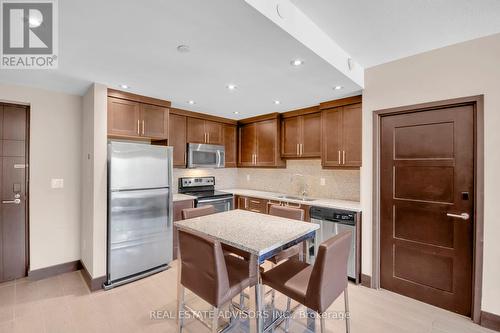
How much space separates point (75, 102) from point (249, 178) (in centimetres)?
325

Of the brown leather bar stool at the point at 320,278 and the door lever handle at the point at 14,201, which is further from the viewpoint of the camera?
the door lever handle at the point at 14,201

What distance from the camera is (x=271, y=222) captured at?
2.12m

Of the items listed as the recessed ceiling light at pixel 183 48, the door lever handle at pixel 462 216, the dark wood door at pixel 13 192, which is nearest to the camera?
the recessed ceiling light at pixel 183 48

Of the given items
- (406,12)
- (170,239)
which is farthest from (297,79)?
(170,239)

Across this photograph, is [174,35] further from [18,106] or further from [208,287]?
[18,106]

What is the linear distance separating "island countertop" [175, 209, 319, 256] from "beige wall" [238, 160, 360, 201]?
170 cm

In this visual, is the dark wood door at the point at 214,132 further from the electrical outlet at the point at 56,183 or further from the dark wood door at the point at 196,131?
the electrical outlet at the point at 56,183

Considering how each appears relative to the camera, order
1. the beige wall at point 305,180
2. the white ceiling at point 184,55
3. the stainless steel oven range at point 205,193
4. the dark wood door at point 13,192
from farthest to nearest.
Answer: the stainless steel oven range at point 205,193 → the beige wall at point 305,180 → the dark wood door at point 13,192 → the white ceiling at point 184,55

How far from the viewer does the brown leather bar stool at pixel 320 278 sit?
1447mm

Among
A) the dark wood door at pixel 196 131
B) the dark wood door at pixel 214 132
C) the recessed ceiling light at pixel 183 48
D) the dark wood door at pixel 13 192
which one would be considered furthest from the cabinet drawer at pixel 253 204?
the dark wood door at pixel 13 192

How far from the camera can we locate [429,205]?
93.5 inches

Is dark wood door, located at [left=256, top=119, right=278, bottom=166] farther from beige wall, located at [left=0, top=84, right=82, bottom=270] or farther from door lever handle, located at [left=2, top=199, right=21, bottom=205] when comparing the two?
door lever handle, located at [left=2, top=199, right=21, bottom=205]

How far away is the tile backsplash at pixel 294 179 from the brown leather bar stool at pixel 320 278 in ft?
6.26

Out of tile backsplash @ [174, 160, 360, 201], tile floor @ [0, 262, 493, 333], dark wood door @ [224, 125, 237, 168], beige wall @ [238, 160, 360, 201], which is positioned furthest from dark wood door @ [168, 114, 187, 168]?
tile floor @ [0, 262, 493, 333]
